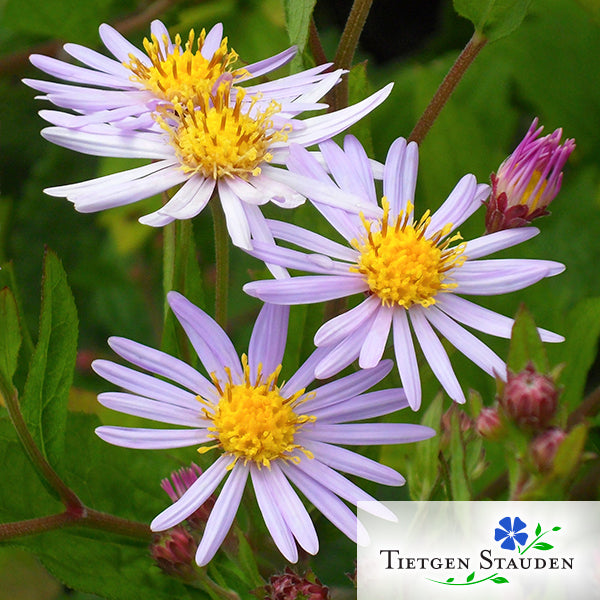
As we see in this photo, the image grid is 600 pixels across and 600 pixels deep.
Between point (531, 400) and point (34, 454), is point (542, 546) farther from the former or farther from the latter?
point (34, 454)

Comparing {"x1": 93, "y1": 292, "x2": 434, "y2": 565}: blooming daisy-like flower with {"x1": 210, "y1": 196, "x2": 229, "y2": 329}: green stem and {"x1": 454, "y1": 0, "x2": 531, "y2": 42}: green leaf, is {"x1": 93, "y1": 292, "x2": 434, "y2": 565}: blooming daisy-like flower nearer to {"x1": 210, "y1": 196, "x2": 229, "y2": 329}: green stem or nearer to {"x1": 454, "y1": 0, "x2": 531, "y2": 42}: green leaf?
{"x1": 210, "y1": 196, "x2": 229, "y2": 329}: green stem

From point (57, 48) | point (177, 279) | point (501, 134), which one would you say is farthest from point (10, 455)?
point (501, 134)

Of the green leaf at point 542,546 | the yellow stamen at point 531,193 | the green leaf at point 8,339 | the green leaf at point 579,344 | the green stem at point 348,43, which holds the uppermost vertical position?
the green stem at point 348,43

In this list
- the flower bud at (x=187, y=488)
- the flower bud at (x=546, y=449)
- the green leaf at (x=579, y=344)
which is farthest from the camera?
the green leaf at (x=579, y=344)

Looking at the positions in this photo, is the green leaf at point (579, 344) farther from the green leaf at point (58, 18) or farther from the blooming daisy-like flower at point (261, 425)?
the green leaf at point (58, 18)

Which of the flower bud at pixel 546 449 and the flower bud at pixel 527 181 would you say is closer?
the flower bud at pixel 546 449

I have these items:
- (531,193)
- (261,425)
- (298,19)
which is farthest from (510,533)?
(298,19)

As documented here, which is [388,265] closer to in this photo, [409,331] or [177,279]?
[409,331]

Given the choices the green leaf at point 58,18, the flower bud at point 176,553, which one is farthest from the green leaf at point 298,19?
the green leaf at point 58,18

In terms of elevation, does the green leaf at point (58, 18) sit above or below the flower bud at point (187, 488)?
above
